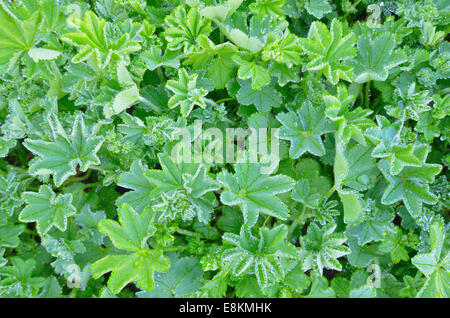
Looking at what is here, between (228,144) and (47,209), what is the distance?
1.05 meters

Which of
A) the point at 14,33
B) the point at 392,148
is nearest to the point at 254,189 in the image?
the point at 392,148

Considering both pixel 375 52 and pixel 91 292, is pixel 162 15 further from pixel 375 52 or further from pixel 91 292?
pixel 91 292

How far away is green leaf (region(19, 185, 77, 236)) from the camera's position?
2133mm

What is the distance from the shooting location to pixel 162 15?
7.80 feet

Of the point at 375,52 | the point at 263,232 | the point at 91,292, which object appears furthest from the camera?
the point at 91,292

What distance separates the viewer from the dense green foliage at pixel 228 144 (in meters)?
1.93

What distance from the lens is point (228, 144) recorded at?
228 cm

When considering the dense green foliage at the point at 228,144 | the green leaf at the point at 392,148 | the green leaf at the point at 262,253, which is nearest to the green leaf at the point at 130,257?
the dense green foliage at the point at 228,144


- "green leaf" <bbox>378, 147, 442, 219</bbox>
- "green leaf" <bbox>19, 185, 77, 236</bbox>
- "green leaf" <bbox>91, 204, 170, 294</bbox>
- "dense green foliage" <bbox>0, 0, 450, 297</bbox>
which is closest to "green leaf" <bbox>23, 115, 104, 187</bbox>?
"dense green foliage" <bbox>0, 0, 450, 297</bbox>

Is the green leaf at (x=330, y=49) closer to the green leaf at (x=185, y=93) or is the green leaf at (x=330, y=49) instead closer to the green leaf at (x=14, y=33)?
the green leaf at (x=185, y=93)

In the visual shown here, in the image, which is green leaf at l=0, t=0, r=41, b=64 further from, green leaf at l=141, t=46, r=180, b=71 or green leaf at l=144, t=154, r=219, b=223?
green leaf at l=144, t=154, r=219, b=223

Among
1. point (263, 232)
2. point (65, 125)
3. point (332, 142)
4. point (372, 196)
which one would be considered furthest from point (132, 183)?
point (372, 196)
